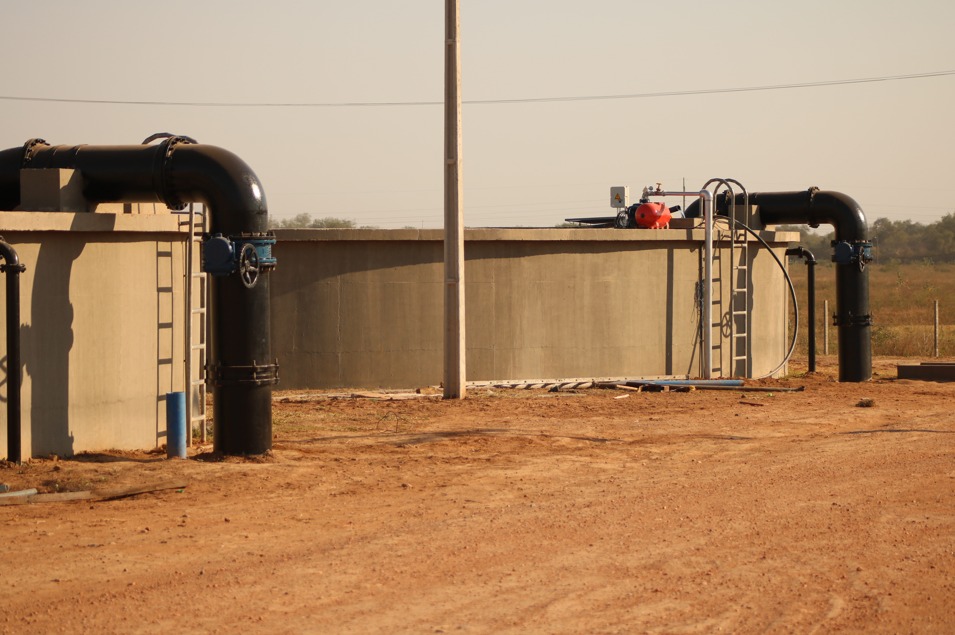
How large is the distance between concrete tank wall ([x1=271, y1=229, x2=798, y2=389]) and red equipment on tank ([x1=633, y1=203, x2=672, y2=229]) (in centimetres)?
91

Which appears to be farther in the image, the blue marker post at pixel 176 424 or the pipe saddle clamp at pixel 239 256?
the blue marker post at pixel 176 424

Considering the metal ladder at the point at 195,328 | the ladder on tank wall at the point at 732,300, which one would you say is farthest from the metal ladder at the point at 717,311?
the metal ladder at the point at 195,328

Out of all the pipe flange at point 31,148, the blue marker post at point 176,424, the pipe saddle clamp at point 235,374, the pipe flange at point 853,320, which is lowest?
the blue marker post at point 176,424

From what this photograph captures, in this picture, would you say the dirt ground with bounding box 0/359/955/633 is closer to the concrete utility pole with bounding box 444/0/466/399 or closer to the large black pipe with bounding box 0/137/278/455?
the large black pipe with bounding box 0/137/278/455

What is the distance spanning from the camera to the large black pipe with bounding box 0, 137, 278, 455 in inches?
496

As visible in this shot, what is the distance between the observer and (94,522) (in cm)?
985

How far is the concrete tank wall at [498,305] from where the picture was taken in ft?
66.2

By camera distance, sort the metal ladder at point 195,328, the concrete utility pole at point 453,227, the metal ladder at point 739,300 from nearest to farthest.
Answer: the metal ladder at point 195,328, the concrete utility pole at point 453,227, the metal ladder at point 739,300

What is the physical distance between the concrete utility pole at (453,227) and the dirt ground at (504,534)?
123 inches

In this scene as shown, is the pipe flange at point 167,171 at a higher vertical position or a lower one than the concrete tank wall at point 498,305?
higher

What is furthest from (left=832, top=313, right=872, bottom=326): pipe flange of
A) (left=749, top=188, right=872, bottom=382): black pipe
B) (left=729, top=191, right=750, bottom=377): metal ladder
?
(left=729, top=191, right=750, bottom=377): metal ladder

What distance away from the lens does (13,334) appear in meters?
11.5

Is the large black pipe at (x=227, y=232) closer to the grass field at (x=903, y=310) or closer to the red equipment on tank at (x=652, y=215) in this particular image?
the red equipment on tank at (x=652, y=215)

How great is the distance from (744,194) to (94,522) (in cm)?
1719
